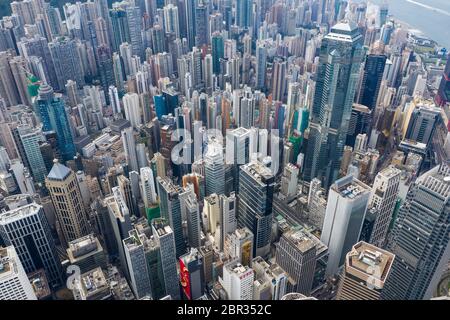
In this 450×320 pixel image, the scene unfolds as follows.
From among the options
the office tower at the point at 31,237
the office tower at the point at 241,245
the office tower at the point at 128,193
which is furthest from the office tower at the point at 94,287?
the office tower at the point at 128,193

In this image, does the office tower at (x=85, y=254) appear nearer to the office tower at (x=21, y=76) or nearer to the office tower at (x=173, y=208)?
the office tower at (x=173, y=208)

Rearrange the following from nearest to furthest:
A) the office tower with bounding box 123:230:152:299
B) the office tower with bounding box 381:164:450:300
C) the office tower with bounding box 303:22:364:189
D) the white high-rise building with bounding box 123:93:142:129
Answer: the office tower with bounding box 381:164:450:300, the office tower with bounding box 123:230:152:299, the office tower with bounding box 303:22:364:189, the white high-rise building with bounding box 123:93:142:129

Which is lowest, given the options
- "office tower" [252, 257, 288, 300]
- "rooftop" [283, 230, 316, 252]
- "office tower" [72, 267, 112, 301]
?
"office tower" [252, 257, 288, 300]

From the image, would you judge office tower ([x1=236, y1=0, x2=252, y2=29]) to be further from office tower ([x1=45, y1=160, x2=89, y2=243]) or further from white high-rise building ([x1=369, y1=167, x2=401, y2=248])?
office tower ([x1=45, y1=160, x2=89, y2=243])

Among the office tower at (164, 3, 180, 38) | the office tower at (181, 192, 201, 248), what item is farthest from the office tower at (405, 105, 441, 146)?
the office tower at (164, 3, 180, 38)

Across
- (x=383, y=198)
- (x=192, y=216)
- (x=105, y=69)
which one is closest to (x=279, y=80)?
(x=105, y=69)

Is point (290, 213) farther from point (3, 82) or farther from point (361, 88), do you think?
point (3, 82)

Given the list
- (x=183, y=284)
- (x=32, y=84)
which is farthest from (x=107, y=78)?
(x=183, y=284)
